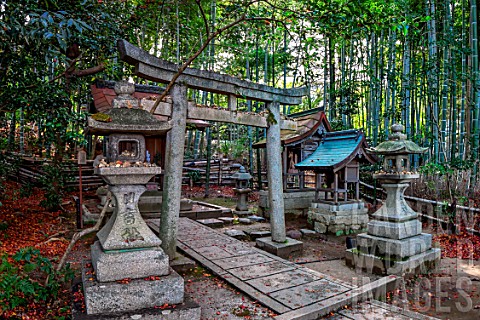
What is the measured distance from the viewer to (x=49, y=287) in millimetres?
3691

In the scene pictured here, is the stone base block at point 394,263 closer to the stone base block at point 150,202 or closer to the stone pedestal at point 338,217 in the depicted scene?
the stone pedestal at point 338,217

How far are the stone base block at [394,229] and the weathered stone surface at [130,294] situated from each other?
13.7 ft

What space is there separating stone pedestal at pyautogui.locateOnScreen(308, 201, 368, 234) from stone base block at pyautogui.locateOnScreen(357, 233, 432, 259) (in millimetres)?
2511

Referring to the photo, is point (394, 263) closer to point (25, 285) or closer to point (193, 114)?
point (193, 114)

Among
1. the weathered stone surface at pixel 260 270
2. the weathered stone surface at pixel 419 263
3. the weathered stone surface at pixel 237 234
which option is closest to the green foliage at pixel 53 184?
the weathered stone surface at pixel 237 234

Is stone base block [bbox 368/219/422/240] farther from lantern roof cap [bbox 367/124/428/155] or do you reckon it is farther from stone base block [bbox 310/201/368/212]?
stone base block [bbox 310/201/368/212]

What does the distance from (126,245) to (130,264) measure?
0.66 feet

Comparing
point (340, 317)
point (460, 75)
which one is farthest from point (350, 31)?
point (460, 75)

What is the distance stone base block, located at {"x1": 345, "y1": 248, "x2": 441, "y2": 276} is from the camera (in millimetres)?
5500

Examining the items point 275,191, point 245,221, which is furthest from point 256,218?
point 275,191

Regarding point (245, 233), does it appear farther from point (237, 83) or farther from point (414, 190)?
point (414, 190)

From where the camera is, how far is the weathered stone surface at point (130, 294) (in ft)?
9.90

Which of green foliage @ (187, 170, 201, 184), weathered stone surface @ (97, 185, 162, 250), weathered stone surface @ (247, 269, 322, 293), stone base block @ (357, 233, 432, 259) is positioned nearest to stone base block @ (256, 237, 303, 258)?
stone base block @ (357, 233, 432, 259)

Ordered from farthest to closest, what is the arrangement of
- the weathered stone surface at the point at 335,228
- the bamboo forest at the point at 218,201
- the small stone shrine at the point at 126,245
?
the weathered stone surface at the point at 335,228, the bamboo forest at the point at 218,201, the small stone shrine at the point at 126,245
